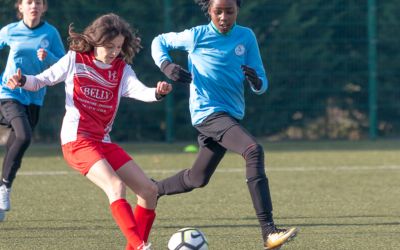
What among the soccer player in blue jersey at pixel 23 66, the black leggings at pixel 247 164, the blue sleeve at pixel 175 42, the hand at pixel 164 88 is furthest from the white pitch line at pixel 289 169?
the hand at pixel 164 88

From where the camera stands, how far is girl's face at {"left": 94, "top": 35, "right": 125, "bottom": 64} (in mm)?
6934

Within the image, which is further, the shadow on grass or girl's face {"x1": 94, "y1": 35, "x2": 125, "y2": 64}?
the shadow on grass

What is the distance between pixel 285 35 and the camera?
53.6 ft

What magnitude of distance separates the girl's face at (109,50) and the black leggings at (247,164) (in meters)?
1.08

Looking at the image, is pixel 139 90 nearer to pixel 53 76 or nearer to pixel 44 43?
pixel 53 76

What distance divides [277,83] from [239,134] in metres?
8.94

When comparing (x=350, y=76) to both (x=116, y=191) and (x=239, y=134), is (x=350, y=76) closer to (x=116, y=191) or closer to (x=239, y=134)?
(x=239, y=134)

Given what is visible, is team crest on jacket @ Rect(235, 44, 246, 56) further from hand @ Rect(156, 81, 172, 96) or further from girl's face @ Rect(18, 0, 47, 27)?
girl's face @ Rect(18, 0, 47, 27)

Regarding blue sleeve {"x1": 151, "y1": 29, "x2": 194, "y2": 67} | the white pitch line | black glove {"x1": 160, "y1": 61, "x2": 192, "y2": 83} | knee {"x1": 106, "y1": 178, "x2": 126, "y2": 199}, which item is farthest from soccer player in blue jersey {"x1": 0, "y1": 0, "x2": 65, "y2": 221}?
the white pitch line

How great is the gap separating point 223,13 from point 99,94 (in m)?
1.29

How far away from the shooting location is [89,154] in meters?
6.66

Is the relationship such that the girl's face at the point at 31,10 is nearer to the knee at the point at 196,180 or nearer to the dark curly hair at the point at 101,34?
the knee at the point at 196,180

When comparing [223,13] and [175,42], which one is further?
[175,42]

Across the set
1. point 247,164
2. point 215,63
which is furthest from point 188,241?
point 215,63
